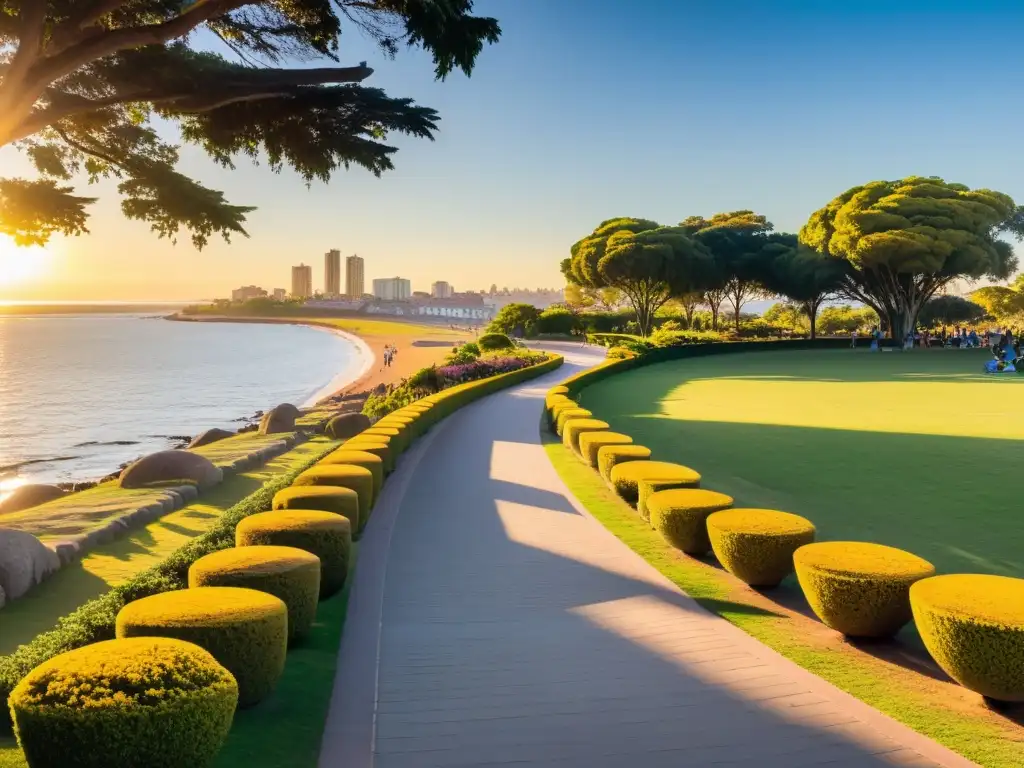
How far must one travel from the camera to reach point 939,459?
566 inches

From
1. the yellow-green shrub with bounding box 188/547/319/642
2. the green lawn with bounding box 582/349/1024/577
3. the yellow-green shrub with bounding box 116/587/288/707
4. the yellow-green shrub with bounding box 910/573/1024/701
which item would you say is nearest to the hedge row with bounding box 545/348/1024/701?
the yellow-green shrub with bounding box 910/573/1024/701

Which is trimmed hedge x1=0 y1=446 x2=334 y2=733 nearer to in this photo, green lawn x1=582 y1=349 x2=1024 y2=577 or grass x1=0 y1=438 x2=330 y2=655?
grass x1=0 y1=438 x2=330 y2=655

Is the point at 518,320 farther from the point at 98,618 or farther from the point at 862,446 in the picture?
the point at 98,618

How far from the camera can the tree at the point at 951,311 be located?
70562 mm

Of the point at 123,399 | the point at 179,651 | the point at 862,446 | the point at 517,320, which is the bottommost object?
the point at 123,399

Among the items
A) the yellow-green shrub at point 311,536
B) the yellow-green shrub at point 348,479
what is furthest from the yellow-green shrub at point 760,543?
the yellow-green shrub at point 348,479

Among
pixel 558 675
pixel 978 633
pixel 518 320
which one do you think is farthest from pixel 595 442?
pixel 518 320

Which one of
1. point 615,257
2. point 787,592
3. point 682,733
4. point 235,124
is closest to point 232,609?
point 682,733

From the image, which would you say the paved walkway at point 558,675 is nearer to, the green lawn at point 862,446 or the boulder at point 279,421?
the green lawn at point 862,446

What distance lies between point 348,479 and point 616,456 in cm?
446

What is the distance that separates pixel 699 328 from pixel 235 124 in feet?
223

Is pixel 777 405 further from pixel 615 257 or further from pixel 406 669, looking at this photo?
pixel 615 257

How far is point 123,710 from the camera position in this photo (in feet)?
11.8

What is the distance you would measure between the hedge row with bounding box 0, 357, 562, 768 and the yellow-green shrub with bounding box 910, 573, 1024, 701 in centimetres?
447
